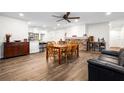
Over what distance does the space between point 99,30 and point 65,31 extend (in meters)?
3.43

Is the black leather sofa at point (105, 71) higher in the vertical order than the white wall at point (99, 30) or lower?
lower

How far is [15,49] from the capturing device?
6.08m

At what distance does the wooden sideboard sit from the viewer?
5.69 meters

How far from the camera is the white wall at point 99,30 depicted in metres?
8.25

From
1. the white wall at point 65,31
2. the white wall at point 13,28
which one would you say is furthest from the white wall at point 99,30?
the white wall at point 13,28

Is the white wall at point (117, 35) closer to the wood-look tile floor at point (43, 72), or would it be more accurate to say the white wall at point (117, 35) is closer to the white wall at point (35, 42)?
the white wall at point (35, 42)

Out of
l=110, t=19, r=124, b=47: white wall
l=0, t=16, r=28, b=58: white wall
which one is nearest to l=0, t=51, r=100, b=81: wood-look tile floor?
l=0, t=16, r=28, b=58: white wall

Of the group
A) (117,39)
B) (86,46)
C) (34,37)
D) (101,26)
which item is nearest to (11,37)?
(34,37)

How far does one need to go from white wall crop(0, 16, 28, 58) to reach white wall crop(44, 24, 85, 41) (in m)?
4.13

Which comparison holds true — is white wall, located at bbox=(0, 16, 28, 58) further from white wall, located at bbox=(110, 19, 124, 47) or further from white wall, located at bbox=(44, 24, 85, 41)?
white wall, located at bbox=(110, 19, 124, 47)

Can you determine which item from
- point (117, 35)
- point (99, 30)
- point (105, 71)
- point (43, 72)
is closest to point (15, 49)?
point (43, 72)

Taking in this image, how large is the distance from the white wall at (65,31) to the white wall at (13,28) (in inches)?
162
